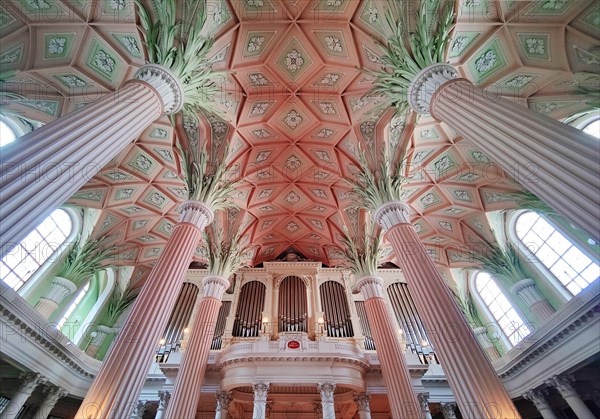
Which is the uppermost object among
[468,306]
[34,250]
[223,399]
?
[468,306]

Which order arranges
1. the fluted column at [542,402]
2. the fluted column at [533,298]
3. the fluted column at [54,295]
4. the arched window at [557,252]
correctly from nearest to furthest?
the fluted column at [542,402] → the arched window at [557,252] → the fluted column at [54,295] → the fluted column at [533,298]

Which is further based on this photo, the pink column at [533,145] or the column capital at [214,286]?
the column capital at [214,286]

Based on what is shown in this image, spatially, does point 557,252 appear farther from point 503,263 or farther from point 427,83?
point 427,83

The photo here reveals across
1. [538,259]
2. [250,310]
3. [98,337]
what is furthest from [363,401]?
[98,337]

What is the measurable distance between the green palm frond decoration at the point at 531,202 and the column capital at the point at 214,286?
11621 millimetres

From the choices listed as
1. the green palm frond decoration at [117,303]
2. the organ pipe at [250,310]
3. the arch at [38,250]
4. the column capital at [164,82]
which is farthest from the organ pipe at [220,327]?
the column capital at [164,82]

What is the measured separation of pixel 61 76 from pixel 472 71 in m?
12.5

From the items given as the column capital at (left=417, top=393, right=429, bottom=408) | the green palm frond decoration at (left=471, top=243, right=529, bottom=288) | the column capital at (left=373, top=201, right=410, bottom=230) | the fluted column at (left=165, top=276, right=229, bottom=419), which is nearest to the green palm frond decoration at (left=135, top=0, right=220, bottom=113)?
the column capital at (left=373, top=201, right=410, bottom=230)

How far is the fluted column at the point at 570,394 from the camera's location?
857cm

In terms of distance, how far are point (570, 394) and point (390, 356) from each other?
493 cm

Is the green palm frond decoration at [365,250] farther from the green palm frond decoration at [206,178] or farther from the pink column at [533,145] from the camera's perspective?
the pink column at [533,145]

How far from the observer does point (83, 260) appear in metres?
12.7

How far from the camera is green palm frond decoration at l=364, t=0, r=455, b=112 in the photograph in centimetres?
732

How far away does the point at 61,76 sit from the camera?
31.5ft
